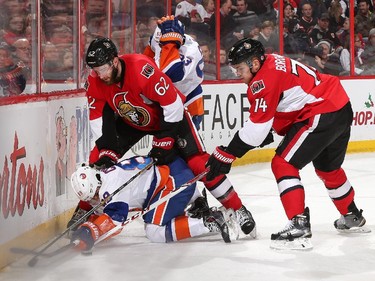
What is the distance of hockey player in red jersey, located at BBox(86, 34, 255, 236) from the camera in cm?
419

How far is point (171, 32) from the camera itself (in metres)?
4.88

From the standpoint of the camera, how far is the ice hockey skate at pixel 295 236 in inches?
163

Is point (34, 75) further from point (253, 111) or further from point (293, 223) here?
point (293, 223)

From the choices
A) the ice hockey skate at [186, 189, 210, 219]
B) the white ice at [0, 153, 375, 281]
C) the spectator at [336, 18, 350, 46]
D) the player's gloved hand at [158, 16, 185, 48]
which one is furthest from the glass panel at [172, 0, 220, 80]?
the ice hockey skate at [186, 189, 210, 219]

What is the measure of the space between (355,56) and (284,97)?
15.9 ft

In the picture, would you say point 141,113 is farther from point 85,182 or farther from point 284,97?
point 284,97

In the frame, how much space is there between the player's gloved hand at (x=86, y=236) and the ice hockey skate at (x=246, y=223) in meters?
0.72

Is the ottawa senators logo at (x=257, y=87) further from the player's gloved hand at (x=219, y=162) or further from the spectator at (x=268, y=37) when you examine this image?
the spectator at (x=268, y=37)

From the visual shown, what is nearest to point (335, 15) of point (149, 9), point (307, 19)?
point (307, 19)

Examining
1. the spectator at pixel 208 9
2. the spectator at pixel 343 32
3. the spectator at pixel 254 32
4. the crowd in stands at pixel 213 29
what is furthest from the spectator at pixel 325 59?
the spectator at pixel 208 9

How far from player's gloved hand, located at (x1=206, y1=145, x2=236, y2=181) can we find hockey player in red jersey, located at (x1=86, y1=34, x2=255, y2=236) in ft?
0.47

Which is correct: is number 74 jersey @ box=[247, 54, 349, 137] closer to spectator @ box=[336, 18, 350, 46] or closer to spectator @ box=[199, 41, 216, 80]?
spectator @ box=[199, 41, 216, 80]

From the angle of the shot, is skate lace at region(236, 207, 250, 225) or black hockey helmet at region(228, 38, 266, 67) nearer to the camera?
black hockey helmet at region(228, 38, 266, 67)

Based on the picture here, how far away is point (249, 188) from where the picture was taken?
624cm
